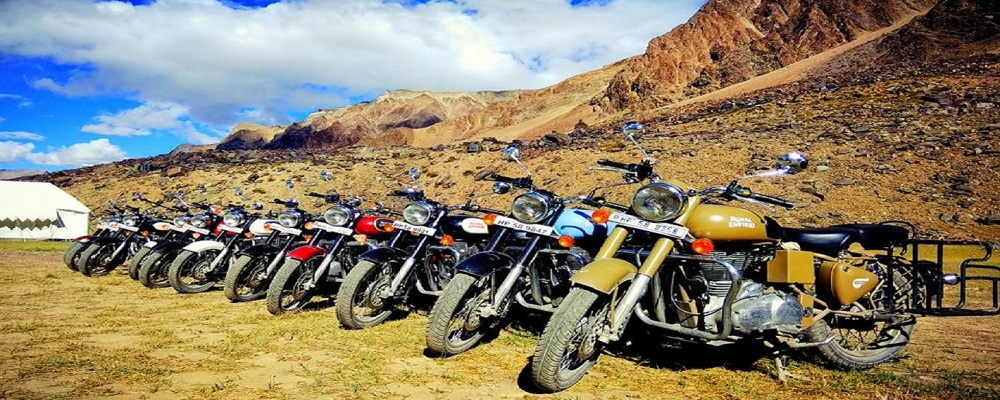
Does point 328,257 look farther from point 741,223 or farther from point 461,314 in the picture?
point 741,223

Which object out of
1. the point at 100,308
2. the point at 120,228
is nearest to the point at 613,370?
the point at 100,308

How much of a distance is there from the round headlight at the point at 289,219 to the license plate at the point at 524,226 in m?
4.02

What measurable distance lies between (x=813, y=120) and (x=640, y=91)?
46.3 m

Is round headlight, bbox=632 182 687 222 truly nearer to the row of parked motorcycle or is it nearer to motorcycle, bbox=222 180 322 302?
Answer: the row of parked motorcycle

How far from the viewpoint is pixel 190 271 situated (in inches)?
375

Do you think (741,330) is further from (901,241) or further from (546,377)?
(901,241)

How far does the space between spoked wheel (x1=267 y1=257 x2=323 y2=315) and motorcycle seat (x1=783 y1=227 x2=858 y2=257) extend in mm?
4918

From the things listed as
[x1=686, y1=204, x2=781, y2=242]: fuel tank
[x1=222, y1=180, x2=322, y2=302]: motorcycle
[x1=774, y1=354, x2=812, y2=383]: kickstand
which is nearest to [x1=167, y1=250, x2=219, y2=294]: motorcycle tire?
[x1=222, y1=180, x2=322, y2=302]: motorcycle

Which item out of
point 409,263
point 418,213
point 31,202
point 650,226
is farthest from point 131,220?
point 31,202

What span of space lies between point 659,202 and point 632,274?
0.54 metres

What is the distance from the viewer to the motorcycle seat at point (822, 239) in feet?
16.9

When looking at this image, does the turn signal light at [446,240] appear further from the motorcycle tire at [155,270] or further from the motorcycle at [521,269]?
the motorcycle tire at [155,270]

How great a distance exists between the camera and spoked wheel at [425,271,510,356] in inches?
201

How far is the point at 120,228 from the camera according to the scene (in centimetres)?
1218
